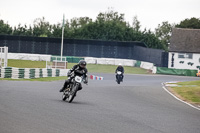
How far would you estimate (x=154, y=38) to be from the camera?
90.9m

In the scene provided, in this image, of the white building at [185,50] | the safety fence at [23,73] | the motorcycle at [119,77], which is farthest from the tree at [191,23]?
the motorcycle at [119,77]

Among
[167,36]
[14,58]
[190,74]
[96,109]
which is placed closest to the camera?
[96,109]

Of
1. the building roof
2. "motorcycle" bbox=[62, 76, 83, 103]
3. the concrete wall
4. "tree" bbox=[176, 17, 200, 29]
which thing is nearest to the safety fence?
"motorcycle" bbox=[62, 76, 83, 103]

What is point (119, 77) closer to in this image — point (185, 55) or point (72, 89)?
point (72, 89)

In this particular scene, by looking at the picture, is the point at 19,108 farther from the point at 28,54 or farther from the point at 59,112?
the point at 28,54

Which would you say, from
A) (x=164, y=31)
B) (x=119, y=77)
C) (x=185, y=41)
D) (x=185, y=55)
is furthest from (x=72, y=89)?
(x=164, y=31)

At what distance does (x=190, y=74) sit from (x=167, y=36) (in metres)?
83.2

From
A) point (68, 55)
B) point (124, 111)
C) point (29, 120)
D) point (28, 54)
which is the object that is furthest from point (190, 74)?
point (29, 120)

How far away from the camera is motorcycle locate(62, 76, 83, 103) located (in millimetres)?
15453

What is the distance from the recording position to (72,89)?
51.4 feet

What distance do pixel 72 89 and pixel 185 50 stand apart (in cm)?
5846

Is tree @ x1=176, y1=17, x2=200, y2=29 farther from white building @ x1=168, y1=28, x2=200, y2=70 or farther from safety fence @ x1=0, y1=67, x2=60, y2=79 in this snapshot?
safety fence @ x1=0, y1=67, x2=60, y2=79

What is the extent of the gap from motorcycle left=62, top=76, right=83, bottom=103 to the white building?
5627cm

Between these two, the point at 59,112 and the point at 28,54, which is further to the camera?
the point at 28,54
